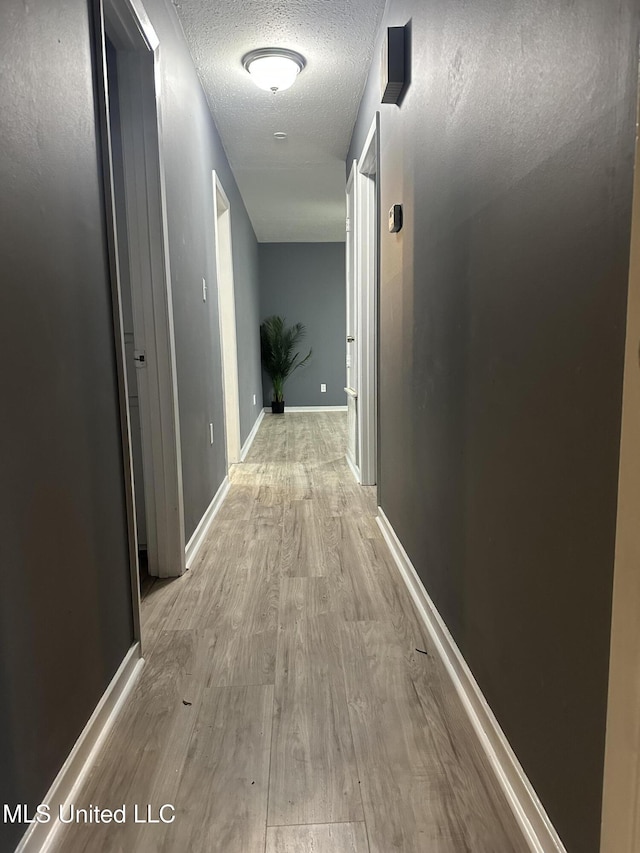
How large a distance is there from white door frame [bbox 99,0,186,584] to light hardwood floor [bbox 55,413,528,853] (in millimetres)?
292

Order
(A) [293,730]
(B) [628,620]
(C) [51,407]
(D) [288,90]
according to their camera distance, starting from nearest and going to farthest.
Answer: (B) [628,620] → (C) [51,407] → (A) [293,730] → (D) [288,90]

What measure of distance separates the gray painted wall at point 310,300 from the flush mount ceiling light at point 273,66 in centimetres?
510

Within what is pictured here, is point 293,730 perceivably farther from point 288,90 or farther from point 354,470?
point 288,90

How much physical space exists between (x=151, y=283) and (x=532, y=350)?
1.62m

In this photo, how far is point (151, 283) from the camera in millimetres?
2158

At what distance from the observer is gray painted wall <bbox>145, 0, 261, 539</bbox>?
7.68ft

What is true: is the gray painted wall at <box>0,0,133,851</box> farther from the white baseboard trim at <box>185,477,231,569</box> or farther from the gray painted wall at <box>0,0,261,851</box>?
the white baseboard trim at <box>185,477,231,569</box>

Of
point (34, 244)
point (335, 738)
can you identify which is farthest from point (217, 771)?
point (34, 244)

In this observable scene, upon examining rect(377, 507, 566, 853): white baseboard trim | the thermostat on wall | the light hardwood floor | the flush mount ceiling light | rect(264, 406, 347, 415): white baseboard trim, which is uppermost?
the flush mount ceiling light

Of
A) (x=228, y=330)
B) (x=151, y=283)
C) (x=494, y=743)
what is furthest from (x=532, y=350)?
(x=228, y=330)

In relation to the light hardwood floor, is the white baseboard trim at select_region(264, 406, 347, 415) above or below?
below

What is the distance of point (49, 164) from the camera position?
113 centimetres

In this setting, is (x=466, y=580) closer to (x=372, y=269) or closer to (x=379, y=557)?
(x=379, y=557)

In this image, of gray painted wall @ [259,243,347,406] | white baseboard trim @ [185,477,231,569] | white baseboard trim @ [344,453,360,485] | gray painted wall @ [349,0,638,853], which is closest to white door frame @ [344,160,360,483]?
white baseboard trim @ [344,453,360,485]
